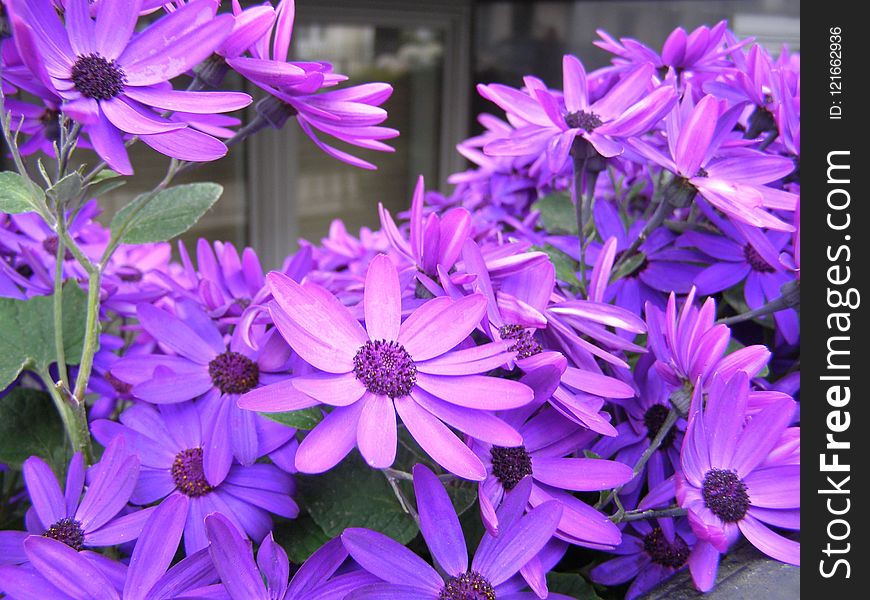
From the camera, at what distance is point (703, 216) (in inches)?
24.7

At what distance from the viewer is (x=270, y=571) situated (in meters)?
0.34

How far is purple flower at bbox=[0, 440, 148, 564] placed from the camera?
39cm

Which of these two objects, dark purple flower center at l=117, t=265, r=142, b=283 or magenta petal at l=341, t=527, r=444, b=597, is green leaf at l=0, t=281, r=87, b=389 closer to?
dark purple flower center at l=117, t=265, r=142, b=283

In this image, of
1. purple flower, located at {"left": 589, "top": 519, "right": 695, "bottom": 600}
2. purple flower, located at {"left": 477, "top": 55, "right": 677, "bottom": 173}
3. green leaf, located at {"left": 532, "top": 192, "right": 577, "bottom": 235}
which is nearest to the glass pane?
green leaf, located at {"left": 532, "top": 192, "right": 577, "bottom": 235}

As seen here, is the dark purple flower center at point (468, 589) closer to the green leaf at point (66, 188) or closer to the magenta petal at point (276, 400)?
the magenta petal at point (276, 400)

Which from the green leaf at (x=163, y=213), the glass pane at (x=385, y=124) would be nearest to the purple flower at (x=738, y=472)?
the green leaf at (x=163, y=213)

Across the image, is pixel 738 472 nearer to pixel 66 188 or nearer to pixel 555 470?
pixel 555 470

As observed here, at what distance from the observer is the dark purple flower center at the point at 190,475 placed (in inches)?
16.6

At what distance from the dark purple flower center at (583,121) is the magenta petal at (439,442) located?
0.28 metres

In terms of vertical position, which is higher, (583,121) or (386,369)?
(583,121)

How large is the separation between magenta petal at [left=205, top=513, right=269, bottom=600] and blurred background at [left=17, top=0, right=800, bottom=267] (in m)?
2.11

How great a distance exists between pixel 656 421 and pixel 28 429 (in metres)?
0.39
